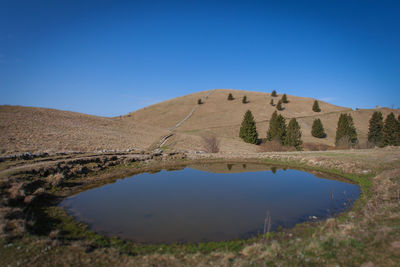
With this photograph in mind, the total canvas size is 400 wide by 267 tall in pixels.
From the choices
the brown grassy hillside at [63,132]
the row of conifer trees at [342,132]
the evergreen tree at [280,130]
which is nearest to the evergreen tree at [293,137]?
the row of conifer trees at [342,132]

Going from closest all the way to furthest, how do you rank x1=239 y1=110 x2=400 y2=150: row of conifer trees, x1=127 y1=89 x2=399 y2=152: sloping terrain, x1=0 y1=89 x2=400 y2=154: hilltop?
x1=0 y1=89 x2=400 y2=154: hilltop < x1=239 y1=110 x2=400 y2=150: row of conifer trees < x1=127 y1=89 x2=399 y2=152: sloping terrain


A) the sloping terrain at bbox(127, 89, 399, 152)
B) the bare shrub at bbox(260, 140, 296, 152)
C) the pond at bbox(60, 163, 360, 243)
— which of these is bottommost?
the pond at bbox(60, 163, 360, 243)

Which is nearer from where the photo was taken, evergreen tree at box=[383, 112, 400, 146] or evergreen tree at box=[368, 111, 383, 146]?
evergreen tree at box=[383, 112, 400, 146]

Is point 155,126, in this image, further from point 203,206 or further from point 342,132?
point 203,206

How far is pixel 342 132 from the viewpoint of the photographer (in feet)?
157

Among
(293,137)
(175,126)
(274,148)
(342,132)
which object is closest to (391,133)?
(342,132)

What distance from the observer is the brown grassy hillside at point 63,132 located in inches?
1165

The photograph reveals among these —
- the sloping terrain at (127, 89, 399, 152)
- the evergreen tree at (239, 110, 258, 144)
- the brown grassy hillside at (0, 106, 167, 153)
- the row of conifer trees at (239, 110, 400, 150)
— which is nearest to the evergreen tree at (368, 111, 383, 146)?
the row of conifer trees at (239, 110, 400, 150)

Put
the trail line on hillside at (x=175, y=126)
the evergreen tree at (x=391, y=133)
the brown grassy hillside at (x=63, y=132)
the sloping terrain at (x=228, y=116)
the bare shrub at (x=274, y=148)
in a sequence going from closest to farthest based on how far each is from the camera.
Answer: the brown grassy hillside at (x=63, y=132)
the bare shrub at (x=274, y=148)
the evergreen tree at (x=391, y=133)
the trail line on hillside at (x=175, y=126)
the sloping terrain at (x=228, y=116)

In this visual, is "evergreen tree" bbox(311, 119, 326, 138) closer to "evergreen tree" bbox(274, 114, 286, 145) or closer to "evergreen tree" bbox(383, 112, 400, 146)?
"evergreen tree" bbox(383, 112, 400, 146)

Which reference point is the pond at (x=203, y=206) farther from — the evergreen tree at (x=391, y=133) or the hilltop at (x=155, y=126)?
the evergreen tree at (x=391, y=133)

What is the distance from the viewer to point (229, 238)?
845 cm

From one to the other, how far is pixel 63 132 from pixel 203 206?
1394 inches

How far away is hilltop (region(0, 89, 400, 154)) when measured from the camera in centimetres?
3272
